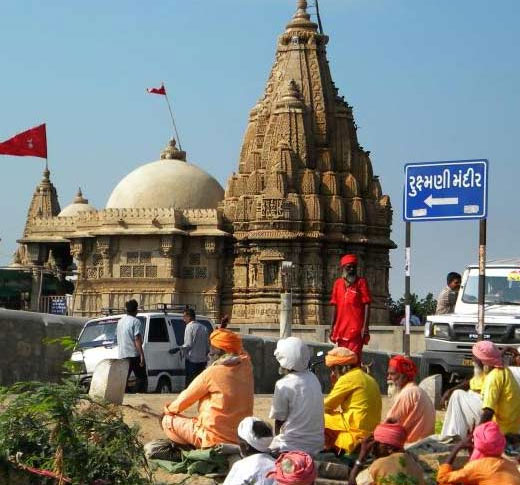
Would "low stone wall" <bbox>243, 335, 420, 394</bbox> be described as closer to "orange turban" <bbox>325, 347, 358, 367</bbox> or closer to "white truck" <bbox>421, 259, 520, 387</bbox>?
"white truck" <bbox>421, 259, 520, 387</bbox>

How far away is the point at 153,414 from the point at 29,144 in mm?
27178

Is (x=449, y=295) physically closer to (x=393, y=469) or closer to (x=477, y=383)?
(x=477, y=383)

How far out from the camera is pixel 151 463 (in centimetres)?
980

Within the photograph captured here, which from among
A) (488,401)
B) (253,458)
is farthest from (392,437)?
(488,401)

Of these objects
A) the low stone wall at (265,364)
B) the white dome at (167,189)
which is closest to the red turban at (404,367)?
the low stone wall at (265,364)

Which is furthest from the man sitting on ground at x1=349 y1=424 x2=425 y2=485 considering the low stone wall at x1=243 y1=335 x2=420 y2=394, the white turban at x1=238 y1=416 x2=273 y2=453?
the low stone wall at x1=243 y1=335 x2=420 y2=394

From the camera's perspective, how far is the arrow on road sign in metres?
14.8

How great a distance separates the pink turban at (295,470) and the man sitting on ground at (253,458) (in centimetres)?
25

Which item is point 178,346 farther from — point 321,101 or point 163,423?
point 321,101

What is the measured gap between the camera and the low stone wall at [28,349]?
15.2 meters

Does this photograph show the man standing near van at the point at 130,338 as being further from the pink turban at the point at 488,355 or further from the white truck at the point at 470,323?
the pink turban at the point at 488,355

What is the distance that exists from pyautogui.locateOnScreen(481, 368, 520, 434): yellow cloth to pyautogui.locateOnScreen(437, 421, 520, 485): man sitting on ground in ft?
7.36

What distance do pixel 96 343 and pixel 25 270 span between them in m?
31.1

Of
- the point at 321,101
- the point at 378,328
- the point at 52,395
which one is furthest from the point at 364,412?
the point at 321,101
